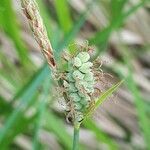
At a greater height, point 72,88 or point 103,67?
point 103,67

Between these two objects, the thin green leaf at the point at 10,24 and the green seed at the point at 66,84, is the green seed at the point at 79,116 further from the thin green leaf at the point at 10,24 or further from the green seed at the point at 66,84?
the thin green leaf at the point at 10,24

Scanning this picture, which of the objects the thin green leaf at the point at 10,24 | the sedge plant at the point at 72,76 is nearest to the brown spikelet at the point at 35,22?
the sedge plant at the point at 72,76

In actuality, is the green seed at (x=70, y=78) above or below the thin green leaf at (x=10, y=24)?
below

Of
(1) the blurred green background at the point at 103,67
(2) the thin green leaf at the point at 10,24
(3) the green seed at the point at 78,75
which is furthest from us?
(1) the blurred green background at the point at 103,67

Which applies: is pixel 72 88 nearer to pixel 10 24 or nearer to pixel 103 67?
pixel 10 24

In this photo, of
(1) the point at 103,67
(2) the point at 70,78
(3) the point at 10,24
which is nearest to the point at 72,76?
(2) the point at 70,78

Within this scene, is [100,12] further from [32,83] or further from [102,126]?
[32,83]

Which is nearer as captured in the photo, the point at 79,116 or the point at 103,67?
the point at 79,116

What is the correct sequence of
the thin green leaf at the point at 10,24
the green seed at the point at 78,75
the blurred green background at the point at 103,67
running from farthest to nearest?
the blurred green background at the point at 103,67, the thin green leaf at the point at 10,24, the green seed at the point at 78,75
